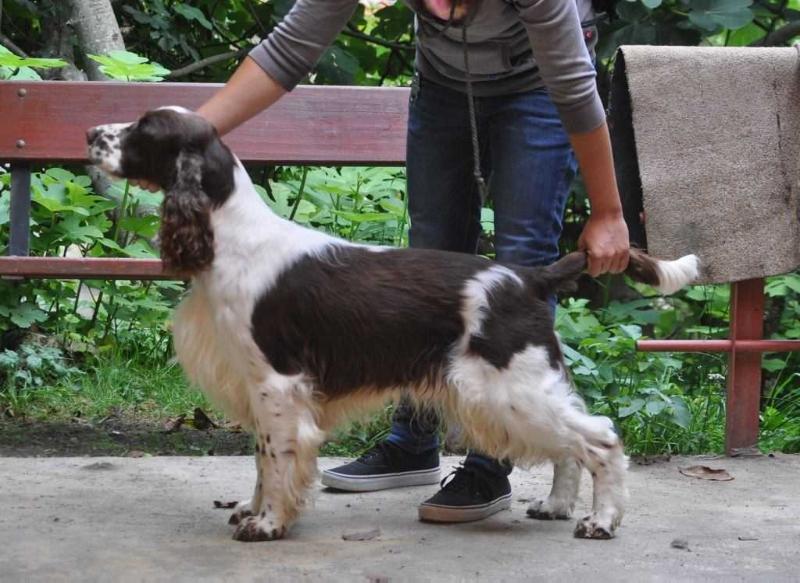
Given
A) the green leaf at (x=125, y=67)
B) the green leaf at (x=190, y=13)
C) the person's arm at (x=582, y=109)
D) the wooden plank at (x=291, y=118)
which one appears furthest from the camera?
the green leaf at (x=190, y=13)

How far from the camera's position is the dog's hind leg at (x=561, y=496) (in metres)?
3.95

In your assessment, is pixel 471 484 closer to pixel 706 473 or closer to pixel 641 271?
pixel 641 271

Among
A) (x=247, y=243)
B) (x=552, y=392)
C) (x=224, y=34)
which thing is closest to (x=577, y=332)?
(x=552, y=392)

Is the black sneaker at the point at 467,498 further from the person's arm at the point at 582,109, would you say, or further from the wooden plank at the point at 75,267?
the wooden plank at the point at 75,267

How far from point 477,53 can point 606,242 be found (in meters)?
0.68

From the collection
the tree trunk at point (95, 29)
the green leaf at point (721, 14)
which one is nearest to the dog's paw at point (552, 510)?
the green leaf at point (721, 14)

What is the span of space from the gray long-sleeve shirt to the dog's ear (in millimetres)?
473

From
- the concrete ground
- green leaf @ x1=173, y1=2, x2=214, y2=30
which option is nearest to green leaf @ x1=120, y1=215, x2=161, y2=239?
the concrete ground

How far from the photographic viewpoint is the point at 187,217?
11.4 feet

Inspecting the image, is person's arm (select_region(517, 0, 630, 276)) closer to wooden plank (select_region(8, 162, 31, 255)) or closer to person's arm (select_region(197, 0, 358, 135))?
person's arm (select_region(197, 0, 358, 135))

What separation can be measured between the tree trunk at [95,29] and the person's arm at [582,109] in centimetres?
369

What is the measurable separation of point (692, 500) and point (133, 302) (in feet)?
9.60

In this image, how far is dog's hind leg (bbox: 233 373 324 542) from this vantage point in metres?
3.58

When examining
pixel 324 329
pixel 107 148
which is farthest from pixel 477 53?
pixel 107 148
